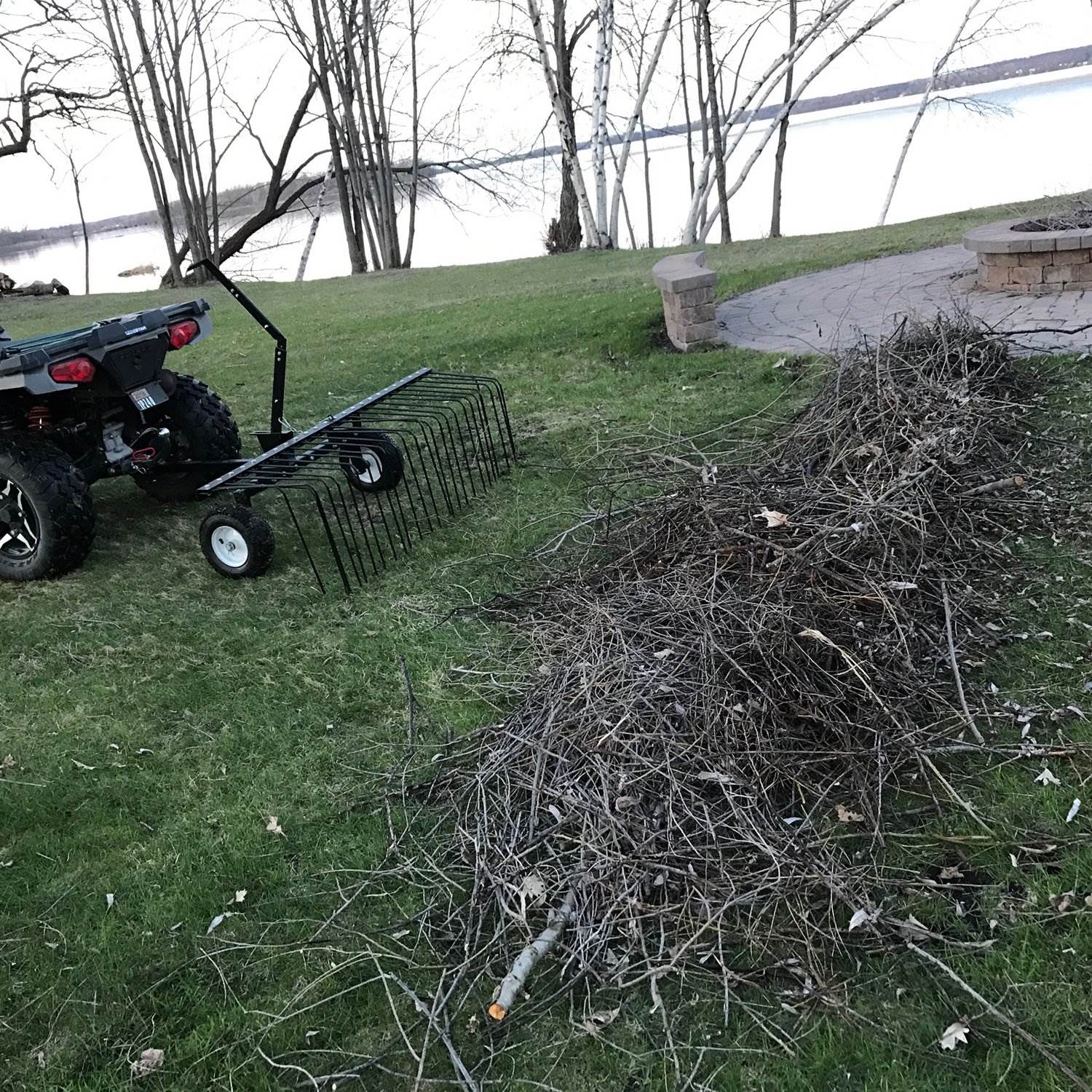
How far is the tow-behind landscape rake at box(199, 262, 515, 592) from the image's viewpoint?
187 inches

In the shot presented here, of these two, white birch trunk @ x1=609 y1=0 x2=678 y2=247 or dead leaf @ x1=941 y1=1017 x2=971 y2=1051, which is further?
white birch trunk @ x1=609 y1=0 x2=678 y2=247

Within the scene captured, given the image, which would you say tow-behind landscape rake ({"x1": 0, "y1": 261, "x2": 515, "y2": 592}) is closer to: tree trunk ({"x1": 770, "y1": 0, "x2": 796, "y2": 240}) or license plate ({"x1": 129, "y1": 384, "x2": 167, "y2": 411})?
license plate ({"x1": 129, "y1": 384, "x2": 167, "y2": 411})

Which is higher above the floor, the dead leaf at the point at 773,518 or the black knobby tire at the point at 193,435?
the black knobby tire at the point at 193,435

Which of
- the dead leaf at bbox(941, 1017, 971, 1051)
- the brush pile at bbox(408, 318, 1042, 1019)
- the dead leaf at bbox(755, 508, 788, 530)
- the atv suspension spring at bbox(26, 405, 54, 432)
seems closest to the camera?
the dead leaf at bbox(941, 1017, 971, 1051)

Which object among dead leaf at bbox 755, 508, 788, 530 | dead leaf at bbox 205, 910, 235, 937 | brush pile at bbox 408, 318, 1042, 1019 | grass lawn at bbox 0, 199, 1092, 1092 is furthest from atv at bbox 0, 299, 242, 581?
dead leaf at bbox 755, 508, 788, 530

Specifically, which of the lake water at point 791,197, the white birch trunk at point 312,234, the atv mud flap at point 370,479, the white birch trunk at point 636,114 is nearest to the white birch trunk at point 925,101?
the lake water at point 791,197

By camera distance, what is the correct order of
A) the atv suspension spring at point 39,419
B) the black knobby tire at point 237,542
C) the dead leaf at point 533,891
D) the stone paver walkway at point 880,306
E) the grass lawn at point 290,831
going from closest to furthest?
the grass lawn at point 290,831 → the dead leaf at point 533,891 → the black knobby tire at point 237,542 → the atv suspension spring at point 39,419 → the stone paver walkway at point 880,306

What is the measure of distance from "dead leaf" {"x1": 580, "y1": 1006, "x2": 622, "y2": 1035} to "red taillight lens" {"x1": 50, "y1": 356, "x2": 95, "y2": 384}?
3884 mm

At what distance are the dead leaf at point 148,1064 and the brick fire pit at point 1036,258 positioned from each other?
732 centimetres

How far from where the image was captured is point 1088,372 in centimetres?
562

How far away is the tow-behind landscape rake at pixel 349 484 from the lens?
4.75 meters

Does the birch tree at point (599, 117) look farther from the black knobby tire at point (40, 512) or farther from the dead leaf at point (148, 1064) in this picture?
the dead leaf at point (148, 1064)

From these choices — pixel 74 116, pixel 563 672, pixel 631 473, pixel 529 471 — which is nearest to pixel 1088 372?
pixel 631 473

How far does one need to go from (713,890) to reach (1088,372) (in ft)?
14.9
